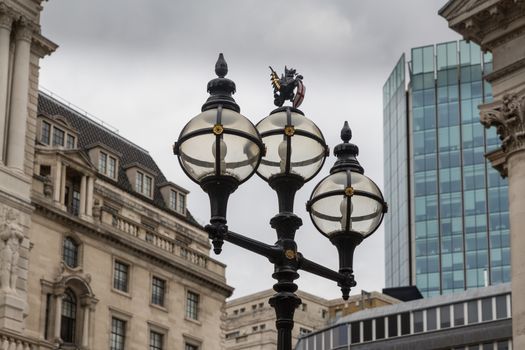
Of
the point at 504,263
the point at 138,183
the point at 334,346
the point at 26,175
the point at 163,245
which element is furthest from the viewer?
the point at 504,263

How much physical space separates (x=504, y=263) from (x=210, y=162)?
433 ft

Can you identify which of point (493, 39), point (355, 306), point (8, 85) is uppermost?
point (355, 306)

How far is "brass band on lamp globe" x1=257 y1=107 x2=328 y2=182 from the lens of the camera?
1886 centimetres

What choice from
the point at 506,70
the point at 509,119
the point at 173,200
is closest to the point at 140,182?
the point at 173,200

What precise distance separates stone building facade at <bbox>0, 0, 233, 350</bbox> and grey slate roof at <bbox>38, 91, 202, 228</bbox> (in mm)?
135

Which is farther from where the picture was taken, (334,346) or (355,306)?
(355,306)

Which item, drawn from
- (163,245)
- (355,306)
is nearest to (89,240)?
(163,245)

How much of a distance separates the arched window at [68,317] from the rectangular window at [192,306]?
9.77 m

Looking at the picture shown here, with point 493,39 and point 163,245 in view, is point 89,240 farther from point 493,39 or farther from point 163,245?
point 493,39

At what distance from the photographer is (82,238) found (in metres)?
67.6

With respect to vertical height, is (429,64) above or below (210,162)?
above

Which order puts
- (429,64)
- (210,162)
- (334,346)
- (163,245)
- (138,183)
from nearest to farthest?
(210,162) → (163,245) → (138,183) → (334,346) → (429,64)

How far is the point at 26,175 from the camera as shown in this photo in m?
59.9

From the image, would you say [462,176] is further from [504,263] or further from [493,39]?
[493,39]
